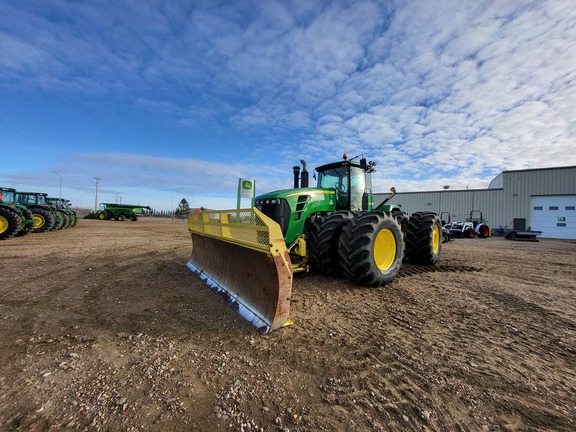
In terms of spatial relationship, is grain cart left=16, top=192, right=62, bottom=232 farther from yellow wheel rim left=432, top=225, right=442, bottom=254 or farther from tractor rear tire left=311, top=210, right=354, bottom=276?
yellow wheel rim left=432, top=225, right=442, bottom=254

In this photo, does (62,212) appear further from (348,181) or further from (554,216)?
(554,216)

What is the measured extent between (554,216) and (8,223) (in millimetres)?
34440

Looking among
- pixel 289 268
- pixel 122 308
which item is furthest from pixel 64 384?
pixel 289 268

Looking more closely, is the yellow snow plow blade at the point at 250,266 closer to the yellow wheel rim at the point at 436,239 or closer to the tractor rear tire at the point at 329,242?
the tractor rear tire at the point at 329,242

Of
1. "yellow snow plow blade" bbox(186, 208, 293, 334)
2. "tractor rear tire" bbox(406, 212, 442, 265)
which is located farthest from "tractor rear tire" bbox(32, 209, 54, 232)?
"tractor rear tire" bbox(406, 212, 442, 265)

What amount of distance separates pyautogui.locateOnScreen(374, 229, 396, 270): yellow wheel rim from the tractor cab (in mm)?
1324

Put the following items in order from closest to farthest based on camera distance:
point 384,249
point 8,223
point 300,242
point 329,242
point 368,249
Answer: point 368,249 < point 329,242 < point 300,242 < point 384,249 < point 8,223

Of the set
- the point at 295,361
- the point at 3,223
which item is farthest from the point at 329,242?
the point at 3,223

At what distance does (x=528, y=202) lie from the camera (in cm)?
2341

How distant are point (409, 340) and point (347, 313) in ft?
2.75

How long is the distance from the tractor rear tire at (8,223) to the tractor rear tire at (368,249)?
13.2 metres

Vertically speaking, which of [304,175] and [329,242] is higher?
[304,175]

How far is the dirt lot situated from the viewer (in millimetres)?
1755

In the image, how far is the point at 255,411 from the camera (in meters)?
1.80
